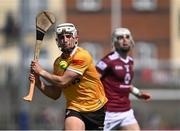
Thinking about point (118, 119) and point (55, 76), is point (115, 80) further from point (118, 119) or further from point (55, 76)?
point (55, 76)

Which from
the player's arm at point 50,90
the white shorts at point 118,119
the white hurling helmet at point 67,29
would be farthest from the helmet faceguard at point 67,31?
the white shorts at point 118,119

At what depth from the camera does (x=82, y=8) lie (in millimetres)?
53125

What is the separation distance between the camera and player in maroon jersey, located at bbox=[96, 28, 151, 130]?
12820 mm

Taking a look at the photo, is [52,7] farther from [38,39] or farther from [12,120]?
[38,39]

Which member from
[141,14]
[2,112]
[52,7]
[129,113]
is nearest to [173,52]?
[141,14]

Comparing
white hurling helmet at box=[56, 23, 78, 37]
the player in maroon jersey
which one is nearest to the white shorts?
the player in maroon jersey

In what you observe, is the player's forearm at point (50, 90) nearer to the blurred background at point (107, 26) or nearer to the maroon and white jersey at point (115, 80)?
the maroon and white jersey at point (115, 80)

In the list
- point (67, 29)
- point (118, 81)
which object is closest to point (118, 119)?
point (118, 81)

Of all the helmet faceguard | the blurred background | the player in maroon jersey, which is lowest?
the blurred background

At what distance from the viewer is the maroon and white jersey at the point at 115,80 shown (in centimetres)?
1282

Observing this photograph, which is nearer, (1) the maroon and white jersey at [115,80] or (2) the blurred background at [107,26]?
(1) the maroon and white jersey at [115,80]

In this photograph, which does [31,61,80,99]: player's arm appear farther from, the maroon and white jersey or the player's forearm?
the maroon and white jersey

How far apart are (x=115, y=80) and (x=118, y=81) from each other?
44mm

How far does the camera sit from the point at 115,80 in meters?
12.9
